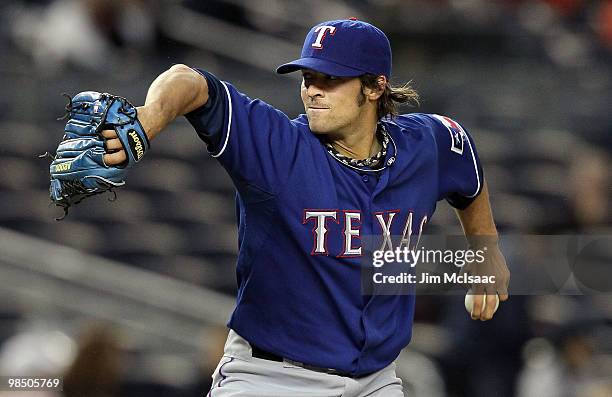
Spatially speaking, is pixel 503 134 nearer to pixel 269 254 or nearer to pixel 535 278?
pixel 535 278

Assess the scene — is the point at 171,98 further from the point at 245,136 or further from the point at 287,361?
the point at 287,361

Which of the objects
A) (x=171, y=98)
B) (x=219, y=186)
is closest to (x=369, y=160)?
(x=171, y=98)

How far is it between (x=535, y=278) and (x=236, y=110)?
2.70 metres

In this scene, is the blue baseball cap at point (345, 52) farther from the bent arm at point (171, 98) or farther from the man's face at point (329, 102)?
the bent arm at point (171, 98)

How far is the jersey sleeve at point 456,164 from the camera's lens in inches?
111

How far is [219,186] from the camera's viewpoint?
17.9 feet

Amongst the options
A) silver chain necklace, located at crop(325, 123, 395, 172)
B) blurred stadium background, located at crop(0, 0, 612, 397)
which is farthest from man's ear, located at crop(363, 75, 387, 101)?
blurred stadium background, located at crop(0, 0, 612, 397)

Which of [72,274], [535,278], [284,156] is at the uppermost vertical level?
[284,156]

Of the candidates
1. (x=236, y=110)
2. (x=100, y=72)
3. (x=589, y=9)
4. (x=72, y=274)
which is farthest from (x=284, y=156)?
(x=589, y=9)

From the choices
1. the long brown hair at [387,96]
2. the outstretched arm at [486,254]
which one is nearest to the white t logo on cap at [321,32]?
the long brown hair at [387,96]

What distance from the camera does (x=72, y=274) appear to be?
4.95 m

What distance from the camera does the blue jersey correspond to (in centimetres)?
240

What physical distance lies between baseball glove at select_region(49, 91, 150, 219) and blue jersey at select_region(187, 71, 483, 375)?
286mm

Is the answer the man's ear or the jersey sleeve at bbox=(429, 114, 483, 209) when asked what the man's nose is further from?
the jersey sleeve at bbox=(429, 114, 483, 209)
